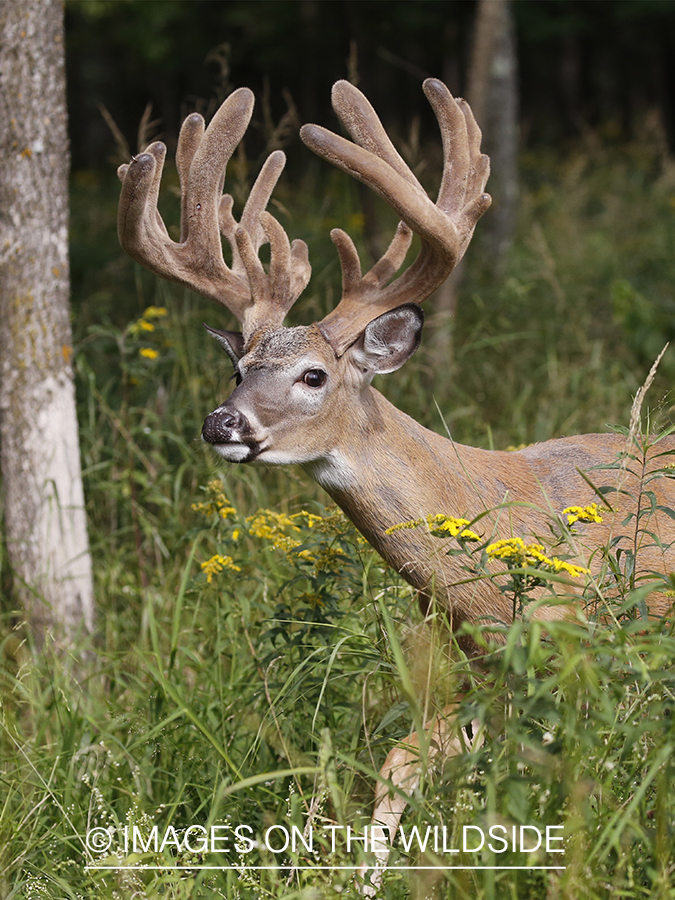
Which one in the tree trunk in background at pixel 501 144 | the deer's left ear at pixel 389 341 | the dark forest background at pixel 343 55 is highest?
the dark forest background at pixel 343 55

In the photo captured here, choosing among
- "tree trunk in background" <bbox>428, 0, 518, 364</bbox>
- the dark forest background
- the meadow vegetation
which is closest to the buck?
the meadow vegetation

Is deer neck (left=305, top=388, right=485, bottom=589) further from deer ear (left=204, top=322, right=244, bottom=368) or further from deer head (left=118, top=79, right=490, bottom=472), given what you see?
deer ear (left=204, top=322, right=244, bottom=368)

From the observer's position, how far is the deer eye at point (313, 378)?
3080 mm

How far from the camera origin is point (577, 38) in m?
22.5

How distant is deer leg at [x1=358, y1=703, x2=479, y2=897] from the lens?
229 cm

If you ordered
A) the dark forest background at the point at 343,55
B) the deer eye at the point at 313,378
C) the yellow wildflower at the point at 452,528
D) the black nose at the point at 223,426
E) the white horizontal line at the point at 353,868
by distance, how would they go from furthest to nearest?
the dark forest background at the point at 343,55, the deer eye at the point at 313,378, the black nose at the point at 223,426, the yellow wildflower at the point at 452,528, the white horizontal line at the point at 353,868

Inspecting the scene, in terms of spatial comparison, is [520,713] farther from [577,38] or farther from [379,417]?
[577,38]

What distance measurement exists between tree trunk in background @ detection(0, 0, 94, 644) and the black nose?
1474 mm

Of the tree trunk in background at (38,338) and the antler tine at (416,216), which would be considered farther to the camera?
the tree trunk in background at (38,338)

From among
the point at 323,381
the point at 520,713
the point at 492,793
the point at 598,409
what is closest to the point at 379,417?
the point at 323,381

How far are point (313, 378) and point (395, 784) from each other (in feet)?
4.06

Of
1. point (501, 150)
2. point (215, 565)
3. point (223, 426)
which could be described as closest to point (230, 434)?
point (223, 426)

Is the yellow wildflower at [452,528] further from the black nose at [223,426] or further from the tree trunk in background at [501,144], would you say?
the tree trunk in background at [501,144]

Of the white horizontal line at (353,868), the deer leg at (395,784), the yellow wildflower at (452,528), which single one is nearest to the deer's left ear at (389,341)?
the yellow wildflower at (452,528)
